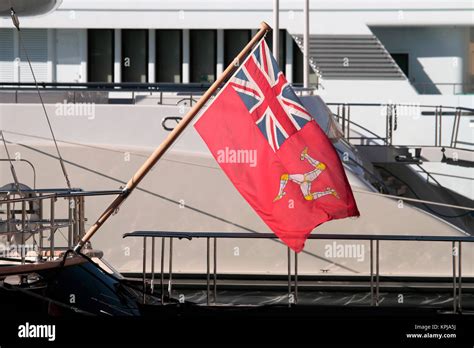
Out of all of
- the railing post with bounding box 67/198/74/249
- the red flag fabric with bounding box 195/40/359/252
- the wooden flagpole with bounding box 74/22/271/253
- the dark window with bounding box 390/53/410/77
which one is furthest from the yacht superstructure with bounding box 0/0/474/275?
the red flag fabric with bounding box 195/40/359/252

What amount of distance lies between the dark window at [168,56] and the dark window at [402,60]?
12.0 feet

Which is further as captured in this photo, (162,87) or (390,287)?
(162,87)

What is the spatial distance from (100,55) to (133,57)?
1.98ft

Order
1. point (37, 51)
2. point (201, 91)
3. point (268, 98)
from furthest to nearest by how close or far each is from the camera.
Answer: point (37, 51)
point (201, 91)
point (268, 98)

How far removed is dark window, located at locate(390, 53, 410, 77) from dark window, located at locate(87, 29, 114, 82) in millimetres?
4787

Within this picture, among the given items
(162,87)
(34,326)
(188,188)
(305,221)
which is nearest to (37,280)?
(34,326)

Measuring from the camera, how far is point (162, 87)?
16.7 m

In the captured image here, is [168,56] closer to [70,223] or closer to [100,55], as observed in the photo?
[100,55]

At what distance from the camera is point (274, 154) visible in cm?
1095

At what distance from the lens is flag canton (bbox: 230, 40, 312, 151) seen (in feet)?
36.2

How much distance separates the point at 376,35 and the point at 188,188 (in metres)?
8.60

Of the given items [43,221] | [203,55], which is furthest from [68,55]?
[43,221]

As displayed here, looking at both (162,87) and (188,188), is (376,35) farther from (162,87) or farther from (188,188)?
(188,188)

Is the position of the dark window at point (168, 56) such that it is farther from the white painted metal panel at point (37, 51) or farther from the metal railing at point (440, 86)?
the metal railing at point (440, 86)
